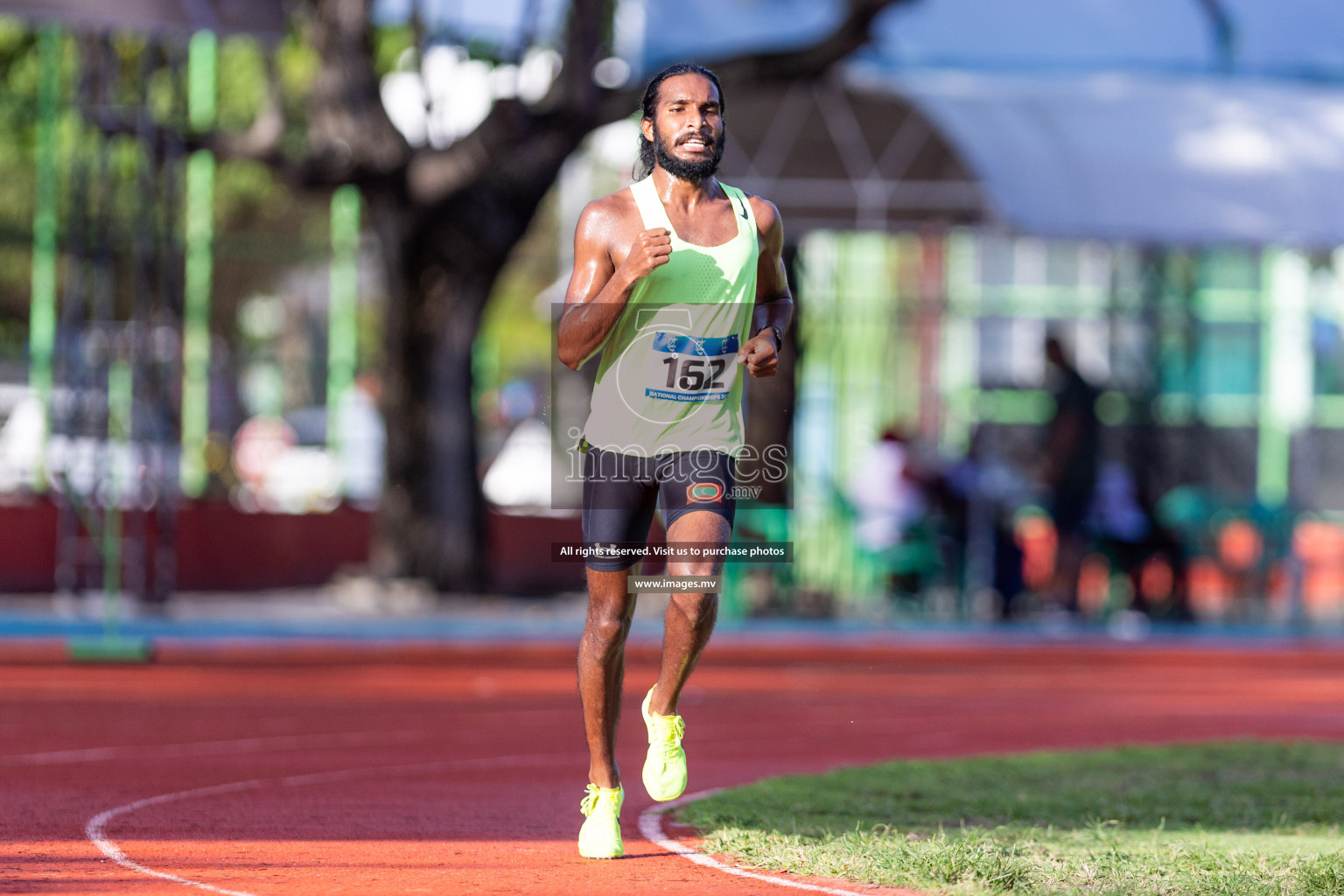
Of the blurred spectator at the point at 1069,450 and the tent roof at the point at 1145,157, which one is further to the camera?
the tent roof at the point at 1145,157

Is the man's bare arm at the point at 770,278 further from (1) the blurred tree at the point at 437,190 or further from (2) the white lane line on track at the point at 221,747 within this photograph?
(1) the blurred tree at the point at 437,190

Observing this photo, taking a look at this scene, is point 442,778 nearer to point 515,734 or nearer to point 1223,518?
point 515,734

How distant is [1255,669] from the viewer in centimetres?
1473

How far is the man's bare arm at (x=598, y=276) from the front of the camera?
18.1 feet

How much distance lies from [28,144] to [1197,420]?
49.6 ft

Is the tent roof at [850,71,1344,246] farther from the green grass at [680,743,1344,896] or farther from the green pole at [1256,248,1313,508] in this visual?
the green grass at [680,743,1344,896]

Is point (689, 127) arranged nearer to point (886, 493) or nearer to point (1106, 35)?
point (886, 493)

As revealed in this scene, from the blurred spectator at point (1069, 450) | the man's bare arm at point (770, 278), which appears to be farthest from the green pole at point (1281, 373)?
the man's bare arm at point (770, 278)

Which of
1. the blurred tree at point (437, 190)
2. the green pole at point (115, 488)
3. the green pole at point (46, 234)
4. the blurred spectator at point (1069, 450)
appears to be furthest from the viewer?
the green pole at point (46, 234)

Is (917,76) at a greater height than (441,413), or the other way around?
(917,76)

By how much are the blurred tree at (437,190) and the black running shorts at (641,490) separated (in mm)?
10194

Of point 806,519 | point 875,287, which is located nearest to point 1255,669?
point 806,519

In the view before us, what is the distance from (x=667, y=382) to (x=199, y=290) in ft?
49.3

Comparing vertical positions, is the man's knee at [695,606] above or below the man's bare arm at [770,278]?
below
